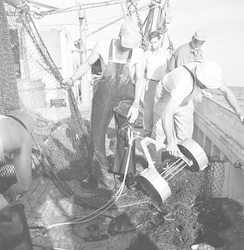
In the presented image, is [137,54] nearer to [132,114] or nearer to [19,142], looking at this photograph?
[132,114]

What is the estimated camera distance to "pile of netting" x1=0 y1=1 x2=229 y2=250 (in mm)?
2959

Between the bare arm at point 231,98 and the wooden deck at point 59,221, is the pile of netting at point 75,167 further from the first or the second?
the bare arm at point 231,98

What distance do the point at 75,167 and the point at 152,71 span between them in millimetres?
2863

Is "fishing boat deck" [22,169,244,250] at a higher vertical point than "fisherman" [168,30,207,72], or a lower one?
lower

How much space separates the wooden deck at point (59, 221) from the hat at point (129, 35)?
212cm

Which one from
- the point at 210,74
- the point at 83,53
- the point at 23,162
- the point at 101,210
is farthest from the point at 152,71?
the point at 83,53

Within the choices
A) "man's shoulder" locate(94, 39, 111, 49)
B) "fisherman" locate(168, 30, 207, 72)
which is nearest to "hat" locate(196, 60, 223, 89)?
"man's shoulder" locate(94, 39, 111, 49)

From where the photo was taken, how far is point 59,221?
337cm

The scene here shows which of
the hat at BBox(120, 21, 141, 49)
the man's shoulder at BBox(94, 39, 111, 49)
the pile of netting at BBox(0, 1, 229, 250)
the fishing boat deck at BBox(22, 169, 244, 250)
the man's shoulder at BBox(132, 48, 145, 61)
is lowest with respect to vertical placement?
the fishing boat deck at BBox(22, 169, 244, 250)

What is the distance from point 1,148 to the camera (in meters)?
1.73

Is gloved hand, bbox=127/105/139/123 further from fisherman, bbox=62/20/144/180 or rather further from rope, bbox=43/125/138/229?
rope, bbox=43/125/138/229

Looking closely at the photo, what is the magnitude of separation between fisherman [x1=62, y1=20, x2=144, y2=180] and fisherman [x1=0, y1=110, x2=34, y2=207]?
6.44 ft

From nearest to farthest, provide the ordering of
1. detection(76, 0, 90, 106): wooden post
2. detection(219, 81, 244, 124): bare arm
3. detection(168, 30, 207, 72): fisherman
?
detection(219, 81, 244, 124): bare arm
detection(168, 30, 207, 72): fisherman
detection(76, 0, 90, 106): wooden post

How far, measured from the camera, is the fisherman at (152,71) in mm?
5977
